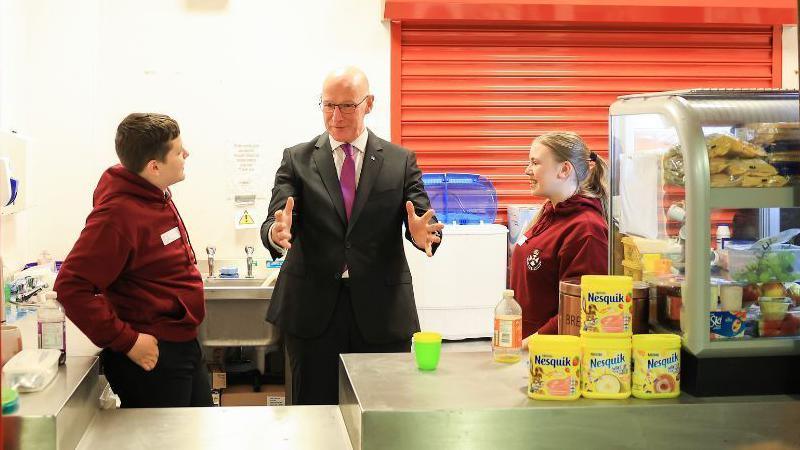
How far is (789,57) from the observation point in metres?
5.80

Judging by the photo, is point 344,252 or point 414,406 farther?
point 344,252

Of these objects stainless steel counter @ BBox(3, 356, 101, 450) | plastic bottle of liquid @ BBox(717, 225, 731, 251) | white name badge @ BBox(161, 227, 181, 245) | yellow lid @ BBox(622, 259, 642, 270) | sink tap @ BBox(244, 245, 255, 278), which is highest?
plastic bottle of liquid @ BBox(717, 225, 731, 251)

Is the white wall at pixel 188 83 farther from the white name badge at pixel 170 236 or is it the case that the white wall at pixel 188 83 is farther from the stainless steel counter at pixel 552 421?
the stainless steel counter at pixel 552 421

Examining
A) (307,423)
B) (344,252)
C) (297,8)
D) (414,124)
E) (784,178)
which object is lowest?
(307,423)

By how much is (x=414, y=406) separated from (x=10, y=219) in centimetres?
324

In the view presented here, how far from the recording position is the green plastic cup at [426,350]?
2395 millimetres

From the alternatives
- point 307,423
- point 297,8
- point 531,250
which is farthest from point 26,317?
point 297,8

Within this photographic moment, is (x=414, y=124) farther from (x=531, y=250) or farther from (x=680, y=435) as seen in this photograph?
(x=680, y=435)

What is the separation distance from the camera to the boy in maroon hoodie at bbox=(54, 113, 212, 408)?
2697 millimetres

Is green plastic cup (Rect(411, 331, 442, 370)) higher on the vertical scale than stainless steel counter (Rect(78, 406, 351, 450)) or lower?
A: higher

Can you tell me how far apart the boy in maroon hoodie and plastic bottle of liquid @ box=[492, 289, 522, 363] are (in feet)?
3.42

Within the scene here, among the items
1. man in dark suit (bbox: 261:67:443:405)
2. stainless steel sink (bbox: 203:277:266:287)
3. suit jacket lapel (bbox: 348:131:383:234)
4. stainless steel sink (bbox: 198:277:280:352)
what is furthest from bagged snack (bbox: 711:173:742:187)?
stainless steel sink (bbox: 203:277:266:287)

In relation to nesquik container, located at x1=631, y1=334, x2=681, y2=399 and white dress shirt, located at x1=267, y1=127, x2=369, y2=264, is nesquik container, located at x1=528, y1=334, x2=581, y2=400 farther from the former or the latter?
white dress shirt, located at x1=267, y1=127, x2=369, y2=264

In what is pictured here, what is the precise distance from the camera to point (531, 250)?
3.22 meters
